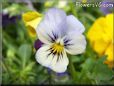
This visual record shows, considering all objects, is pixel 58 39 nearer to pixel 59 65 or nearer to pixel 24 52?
pixel 59 65

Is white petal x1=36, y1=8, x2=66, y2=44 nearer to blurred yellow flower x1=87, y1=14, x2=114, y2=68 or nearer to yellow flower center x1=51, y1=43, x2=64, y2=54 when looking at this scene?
yellow flower center x1=51, y1=43, x2=64, y2=54

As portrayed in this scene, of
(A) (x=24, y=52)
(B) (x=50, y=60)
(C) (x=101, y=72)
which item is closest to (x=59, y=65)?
(B) (x=50, y=60)

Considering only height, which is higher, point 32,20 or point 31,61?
point 32,20

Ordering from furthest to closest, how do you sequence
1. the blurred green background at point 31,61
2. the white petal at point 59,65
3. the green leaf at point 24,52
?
the green leaf at point 24,52
the blurred green background at point 31,61
the white petal at point 59,65

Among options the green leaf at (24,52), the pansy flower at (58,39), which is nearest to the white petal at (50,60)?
the pansy flower at (58,39)

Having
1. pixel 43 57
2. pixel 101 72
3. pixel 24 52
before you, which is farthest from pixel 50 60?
pixel 24 52

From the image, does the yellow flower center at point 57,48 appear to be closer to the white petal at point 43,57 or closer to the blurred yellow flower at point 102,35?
the white petal at point 43,57

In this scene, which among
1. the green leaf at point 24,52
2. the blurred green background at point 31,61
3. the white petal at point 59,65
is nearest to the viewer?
the white petal at point 59,65

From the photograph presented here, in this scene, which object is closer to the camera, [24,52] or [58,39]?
[58,39]
